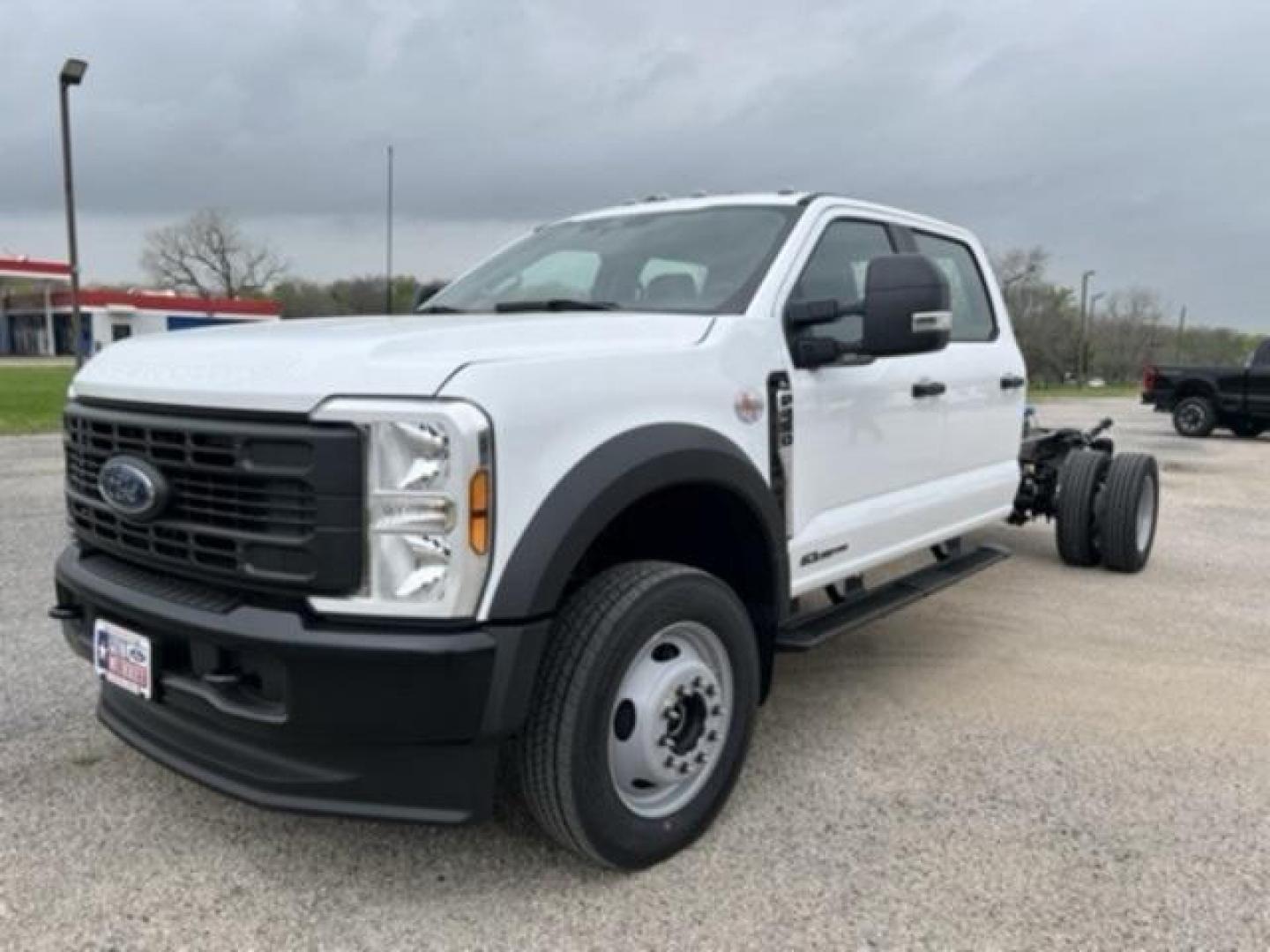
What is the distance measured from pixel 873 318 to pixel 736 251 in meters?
0.68

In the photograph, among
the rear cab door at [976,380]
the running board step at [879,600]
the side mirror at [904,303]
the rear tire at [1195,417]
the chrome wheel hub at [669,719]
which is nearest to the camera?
the chrome wheel hub at [669,719]

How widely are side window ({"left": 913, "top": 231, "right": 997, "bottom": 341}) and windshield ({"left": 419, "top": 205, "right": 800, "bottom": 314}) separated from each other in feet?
3.86

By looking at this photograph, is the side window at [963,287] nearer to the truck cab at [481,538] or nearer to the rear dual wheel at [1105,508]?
the truck cab at [481,538]

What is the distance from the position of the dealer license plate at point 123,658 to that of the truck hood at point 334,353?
60cm

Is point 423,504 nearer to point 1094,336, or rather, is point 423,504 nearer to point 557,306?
point 557,306

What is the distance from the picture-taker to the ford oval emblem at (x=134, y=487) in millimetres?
2520

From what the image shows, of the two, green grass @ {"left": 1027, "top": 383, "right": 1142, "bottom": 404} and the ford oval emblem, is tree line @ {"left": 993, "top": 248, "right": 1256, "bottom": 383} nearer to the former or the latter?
green grass @ {"left": 1027, "top": 383, "right": 1142, "bottom": 404}

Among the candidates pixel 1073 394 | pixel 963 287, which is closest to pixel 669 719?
pixel 963 287

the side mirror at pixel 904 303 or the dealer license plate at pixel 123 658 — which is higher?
the side mirror at pixel 904 303

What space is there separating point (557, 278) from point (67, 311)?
6619cm

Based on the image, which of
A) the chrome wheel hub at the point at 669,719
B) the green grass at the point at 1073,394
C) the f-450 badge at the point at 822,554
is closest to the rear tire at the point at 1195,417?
the green grass at the point at 1073,394

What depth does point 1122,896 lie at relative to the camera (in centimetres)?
265

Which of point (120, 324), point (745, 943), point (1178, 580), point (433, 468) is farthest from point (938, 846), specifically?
point (120, 324)

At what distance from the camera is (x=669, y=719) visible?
9.16 ft
